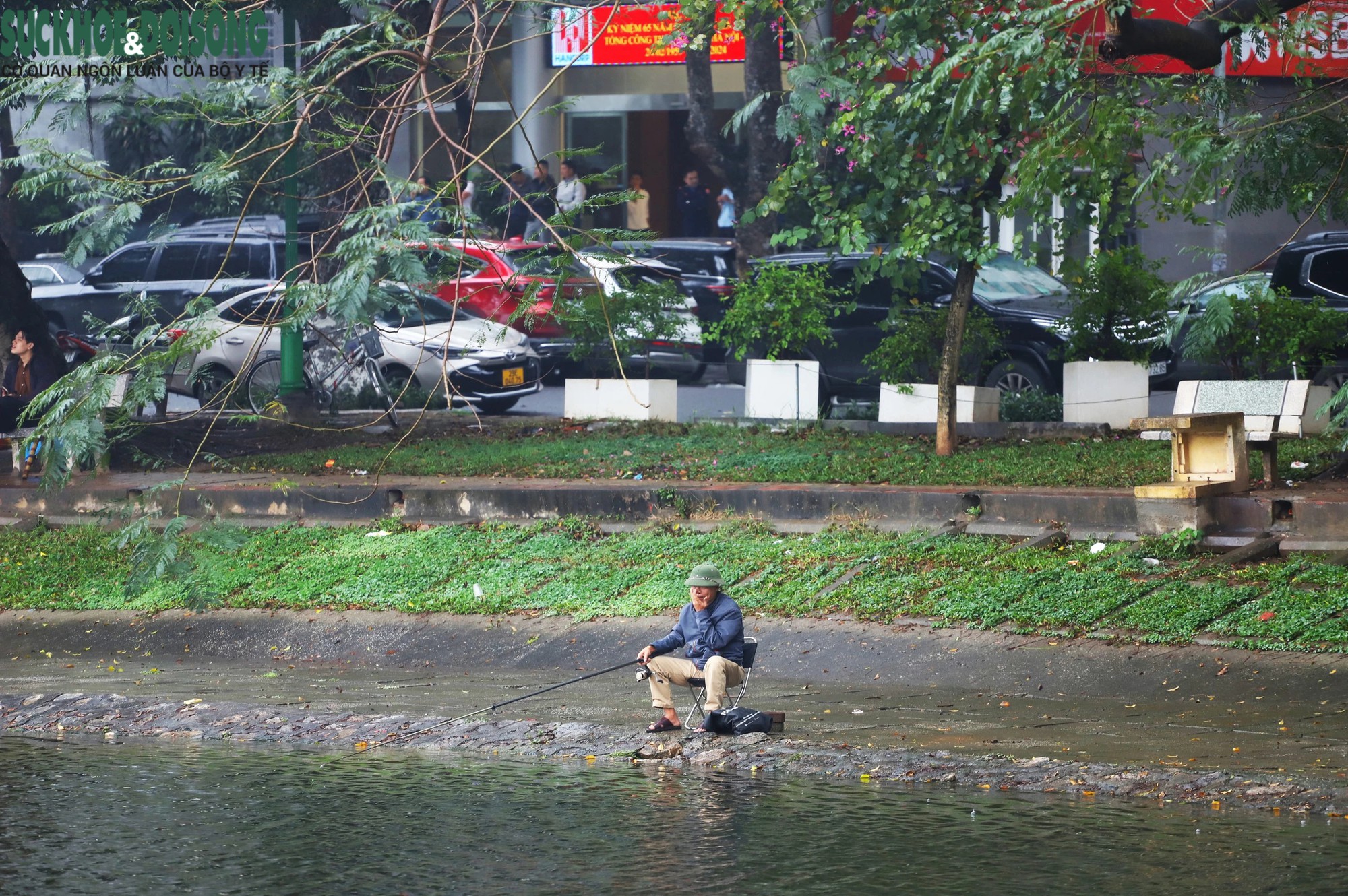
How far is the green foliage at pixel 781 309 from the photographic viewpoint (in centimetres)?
1684

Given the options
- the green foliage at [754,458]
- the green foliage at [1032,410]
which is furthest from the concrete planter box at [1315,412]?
the green foliage at [1032,410]

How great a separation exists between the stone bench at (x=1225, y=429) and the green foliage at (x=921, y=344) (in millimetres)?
2349

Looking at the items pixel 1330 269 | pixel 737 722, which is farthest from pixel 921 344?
pixel 737 722

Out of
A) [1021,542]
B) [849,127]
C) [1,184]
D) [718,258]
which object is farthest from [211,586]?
[1,184]

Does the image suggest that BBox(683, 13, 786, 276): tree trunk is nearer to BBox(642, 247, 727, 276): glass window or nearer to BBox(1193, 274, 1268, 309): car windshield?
BBox(642, 247, 727, 276): glass window

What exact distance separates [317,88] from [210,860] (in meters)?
3.92

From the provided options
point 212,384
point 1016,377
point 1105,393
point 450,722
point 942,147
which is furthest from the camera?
point 212,384

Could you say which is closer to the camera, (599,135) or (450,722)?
(450,722)

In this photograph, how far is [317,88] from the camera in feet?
28.0

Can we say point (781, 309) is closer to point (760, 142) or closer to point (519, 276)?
point (519, 276)

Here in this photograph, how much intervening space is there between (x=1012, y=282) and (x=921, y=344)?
3692 mm

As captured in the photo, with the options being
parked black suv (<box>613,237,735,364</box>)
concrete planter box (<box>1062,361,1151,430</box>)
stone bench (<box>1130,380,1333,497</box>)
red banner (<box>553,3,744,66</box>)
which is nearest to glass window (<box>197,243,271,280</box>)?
parked black suv (<box>613,237,735,364</box>)

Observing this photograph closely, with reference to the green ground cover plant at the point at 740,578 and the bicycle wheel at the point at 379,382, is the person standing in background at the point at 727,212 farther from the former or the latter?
the green ground cover plant at the point at 740,578

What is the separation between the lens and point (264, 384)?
19.9 m
